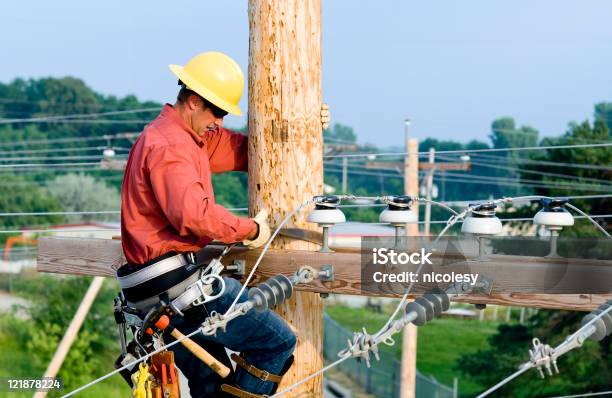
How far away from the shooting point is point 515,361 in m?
23.0

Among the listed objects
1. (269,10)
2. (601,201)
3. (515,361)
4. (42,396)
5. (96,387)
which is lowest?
(96,387)

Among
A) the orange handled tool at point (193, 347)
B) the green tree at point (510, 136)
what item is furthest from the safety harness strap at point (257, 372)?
the green tree at point (510, 136)

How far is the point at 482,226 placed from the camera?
4523mm

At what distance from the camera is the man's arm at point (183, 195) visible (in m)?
4.37

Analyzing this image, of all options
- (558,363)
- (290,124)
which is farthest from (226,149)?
(558,363)

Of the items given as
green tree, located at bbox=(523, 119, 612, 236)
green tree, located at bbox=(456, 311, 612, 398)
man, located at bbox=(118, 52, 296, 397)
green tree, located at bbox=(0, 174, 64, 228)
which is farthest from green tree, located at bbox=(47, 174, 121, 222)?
man, located at bbox=(118, 52, 296, 397)

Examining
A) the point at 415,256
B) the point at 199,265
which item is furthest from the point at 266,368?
the point at 415,256

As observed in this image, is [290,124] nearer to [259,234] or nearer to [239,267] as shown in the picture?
[259,234]

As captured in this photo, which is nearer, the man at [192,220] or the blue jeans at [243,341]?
the man at [192,220]

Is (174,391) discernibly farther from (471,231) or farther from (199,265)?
(471,231)

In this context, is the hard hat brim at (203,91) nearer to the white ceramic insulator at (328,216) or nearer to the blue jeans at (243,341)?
the white ceramic insulator at (328,216)

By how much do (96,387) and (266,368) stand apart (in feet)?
82.3

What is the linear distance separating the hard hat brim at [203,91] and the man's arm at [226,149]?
0.63 metres

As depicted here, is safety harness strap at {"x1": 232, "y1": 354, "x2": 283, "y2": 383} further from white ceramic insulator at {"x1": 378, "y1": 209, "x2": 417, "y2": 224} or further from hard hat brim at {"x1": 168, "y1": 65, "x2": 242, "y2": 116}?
hard hat brim at {"x1": 168, "y1": 65, "x2": 242, "y2": 116}
